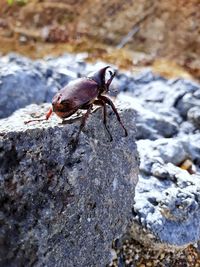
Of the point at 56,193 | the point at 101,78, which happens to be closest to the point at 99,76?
the point at 101,78

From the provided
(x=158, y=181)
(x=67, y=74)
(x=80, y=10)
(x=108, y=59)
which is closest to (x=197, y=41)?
(x=108, y=59)

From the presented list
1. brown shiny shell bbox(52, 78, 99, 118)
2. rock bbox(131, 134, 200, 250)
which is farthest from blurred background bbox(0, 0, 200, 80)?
brown shiny shell bbox(52, 78, 99, 118)

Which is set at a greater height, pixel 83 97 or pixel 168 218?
pixel 83 97

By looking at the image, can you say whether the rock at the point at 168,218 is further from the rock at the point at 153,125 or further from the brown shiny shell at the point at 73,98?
the rock at the point at 153,125

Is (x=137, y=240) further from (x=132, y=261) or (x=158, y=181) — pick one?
(x=158, y=181)

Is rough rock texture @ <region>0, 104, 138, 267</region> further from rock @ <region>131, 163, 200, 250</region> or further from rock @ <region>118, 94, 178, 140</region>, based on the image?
rock @ <region>118, 94, 178, 140</region>

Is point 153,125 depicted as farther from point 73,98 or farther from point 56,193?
point 56,193

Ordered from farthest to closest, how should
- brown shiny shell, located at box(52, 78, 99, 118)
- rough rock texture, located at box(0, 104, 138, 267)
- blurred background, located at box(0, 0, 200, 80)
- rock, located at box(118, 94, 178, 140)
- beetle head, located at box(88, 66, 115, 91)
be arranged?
blurred background, located at box(0, 0, 200, 80), rock, located at box(118, 94, 178, 140), beetle head, located at box(88, 66, 115, 91), brown shiny shell, located at box(52, 78, 99, 118), rough rock texture, located at box(0, 104, 138, 267)

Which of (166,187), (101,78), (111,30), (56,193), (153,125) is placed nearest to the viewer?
(56,193)
